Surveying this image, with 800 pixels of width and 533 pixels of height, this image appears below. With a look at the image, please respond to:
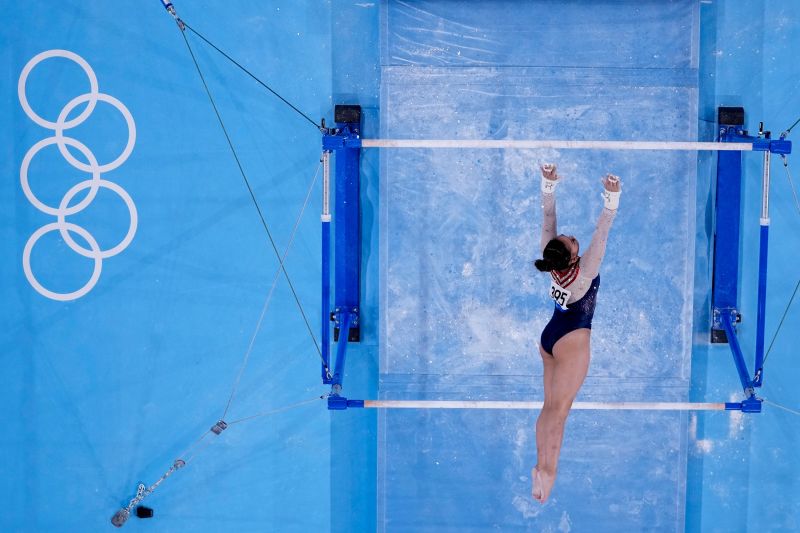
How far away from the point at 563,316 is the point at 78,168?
3.72 m

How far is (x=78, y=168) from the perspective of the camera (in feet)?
15.8

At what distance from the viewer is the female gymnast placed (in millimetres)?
3496

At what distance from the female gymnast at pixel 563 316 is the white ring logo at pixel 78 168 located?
313 centimetres

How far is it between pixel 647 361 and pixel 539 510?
1391mm

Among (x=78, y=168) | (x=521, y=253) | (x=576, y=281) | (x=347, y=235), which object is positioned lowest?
(x=576, y=281)

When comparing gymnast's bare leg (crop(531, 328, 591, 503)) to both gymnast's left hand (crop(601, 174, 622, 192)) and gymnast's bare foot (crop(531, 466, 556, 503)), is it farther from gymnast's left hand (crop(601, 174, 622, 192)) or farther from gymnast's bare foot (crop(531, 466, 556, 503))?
gymnast's left hand (crop(601, 174, 622, 192))

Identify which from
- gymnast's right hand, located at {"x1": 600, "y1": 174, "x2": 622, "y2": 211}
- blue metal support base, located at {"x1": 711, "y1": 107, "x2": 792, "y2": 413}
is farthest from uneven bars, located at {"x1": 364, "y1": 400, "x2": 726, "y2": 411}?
gymnast's right hand, located at {"x1": 600, "y1": 174, "x2": 622, "y2": 211}

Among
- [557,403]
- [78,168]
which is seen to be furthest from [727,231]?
Result: [78,168]

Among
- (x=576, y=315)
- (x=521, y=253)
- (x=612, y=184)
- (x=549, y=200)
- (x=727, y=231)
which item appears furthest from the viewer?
(x=521, y=253)

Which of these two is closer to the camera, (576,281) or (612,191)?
(612,191)

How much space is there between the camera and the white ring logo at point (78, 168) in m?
4.77

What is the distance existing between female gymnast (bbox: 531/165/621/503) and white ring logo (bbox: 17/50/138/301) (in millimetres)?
3132

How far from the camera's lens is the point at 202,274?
4812 mm

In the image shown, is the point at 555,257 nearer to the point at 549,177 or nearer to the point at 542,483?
the point at 549,177
